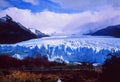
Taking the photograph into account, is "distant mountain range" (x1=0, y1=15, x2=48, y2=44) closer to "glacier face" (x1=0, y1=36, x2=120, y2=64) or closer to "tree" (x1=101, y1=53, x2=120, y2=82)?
"glacier face" (x1=0, y1=36, x2=120, y2=64)

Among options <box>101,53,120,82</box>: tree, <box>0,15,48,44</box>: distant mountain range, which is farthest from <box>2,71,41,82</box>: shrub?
<box>101,53,120,82</box>: tree

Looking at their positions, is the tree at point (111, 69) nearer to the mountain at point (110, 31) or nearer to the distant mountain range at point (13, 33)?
the mountain at point (110, 31)

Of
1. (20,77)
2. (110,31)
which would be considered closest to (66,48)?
(110,31)

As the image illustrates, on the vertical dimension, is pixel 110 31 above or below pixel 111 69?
above

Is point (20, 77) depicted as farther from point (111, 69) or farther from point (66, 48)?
point (111, 69)

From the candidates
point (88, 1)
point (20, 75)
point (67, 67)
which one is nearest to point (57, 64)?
point (67, 67)

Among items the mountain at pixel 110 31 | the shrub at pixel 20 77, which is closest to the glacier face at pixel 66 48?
the mountain at pixel 110 31

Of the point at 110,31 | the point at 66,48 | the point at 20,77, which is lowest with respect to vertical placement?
the point at 20,77
